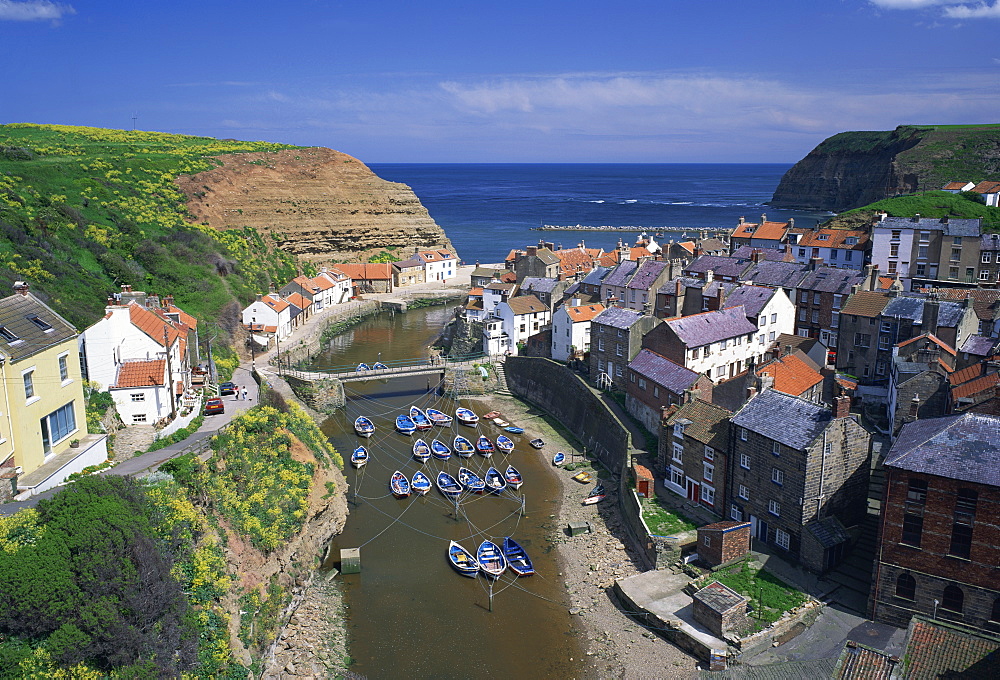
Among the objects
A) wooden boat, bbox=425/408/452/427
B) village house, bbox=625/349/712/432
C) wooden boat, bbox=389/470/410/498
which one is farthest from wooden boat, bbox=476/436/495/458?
village house, bbox=625/349/712/432

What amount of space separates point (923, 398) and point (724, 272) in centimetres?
2872

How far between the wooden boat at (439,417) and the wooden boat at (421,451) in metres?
4.24

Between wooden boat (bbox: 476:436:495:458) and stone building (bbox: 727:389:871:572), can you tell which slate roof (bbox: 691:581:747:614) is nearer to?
stone building (bbox: 727:389:871:572)

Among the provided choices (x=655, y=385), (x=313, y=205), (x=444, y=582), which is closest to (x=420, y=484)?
(x=444, y=582)

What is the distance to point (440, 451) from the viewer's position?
150 ft

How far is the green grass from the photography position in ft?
86.6

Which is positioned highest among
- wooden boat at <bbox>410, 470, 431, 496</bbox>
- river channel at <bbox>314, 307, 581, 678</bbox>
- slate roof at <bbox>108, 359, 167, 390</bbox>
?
slate roof at <bbox>108, 359, 167, 390</bbox>

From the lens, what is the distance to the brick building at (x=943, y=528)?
23750 millimetres

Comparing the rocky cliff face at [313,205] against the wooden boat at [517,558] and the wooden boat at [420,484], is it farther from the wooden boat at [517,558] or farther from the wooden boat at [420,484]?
the wooden boat at [517,558]

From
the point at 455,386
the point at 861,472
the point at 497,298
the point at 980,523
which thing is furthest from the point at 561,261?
the point at 980,523

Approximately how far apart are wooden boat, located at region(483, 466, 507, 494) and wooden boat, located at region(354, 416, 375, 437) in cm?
1064

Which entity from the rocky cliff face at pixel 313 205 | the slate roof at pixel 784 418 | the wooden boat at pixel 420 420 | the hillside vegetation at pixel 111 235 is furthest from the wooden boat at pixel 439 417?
the rocky cliff face at pixel 313 205

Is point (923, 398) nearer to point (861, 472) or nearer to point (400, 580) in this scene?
point (861, 472)

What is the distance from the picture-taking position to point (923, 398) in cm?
3491
